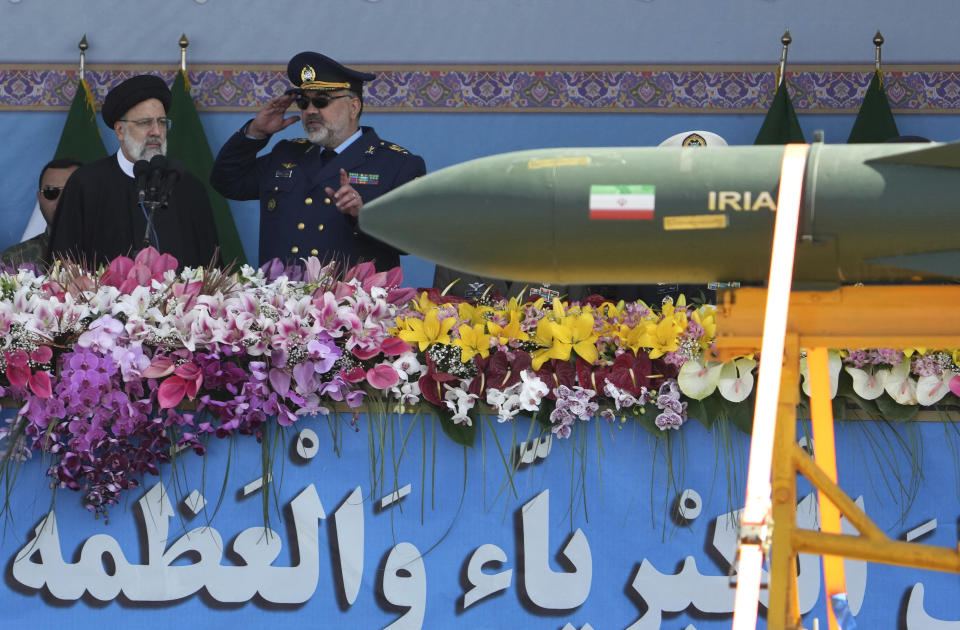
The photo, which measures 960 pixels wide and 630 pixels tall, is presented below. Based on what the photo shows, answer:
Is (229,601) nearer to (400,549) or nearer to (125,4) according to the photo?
(400,549)

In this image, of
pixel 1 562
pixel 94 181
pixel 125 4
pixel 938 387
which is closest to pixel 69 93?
pixel 125 4

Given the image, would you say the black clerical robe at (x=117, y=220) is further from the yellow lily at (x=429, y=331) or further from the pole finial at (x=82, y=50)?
the yellow lily at (x=429, y=331)

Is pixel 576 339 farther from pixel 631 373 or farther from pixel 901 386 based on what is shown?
pixel 901 386

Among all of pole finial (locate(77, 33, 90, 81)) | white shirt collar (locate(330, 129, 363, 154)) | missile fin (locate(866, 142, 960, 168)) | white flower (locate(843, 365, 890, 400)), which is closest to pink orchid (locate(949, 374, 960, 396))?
white flower (locate(843, 365, 890, 400))

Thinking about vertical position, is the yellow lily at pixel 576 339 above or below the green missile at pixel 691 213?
below

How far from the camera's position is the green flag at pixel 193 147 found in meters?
5.23

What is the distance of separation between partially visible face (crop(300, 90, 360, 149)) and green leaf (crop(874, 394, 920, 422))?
78.2 inches

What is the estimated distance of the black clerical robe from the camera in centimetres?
416

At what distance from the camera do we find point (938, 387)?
2711mm

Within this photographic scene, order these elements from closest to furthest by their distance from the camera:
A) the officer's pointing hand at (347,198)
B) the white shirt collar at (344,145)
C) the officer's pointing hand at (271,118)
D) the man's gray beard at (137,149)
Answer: the officer's pointing hand at (347,198), the officer's pointing hand at (271,118), the white shirt collar at (344,145), the man's gray beard at (137,149)

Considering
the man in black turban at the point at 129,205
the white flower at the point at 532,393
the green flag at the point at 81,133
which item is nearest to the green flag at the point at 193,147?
the green flag at the point at 81,133

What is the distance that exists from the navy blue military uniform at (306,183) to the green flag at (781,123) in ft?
5.43

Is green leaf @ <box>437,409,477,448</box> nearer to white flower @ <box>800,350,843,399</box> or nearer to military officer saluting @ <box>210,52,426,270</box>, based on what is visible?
white flower @ <box>800,350,843,399</box>

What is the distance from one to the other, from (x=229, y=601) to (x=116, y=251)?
1.73 metres
